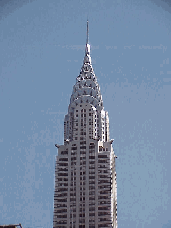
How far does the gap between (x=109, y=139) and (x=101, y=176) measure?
1635cm

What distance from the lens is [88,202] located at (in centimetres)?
14575

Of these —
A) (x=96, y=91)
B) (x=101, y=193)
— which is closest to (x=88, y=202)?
(x=101, y=193)

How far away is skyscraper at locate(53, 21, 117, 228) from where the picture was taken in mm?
144625

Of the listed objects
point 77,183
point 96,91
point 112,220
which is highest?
point 96,91

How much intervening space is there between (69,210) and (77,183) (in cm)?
789

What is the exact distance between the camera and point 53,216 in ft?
479

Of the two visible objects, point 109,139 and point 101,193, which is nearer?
point 101,193

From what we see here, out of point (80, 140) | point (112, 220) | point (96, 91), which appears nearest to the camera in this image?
point (112, 220)

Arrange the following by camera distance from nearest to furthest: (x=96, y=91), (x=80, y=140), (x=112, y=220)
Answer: (x=112, y=220)
(x=80, y=140)
(x=96, y=91)

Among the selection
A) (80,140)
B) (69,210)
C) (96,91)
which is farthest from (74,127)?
(69,210)

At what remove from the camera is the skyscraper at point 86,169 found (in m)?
145

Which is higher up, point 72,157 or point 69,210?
point 72,157

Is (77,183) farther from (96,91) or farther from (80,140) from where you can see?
(96,91)

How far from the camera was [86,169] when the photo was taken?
149625mm
